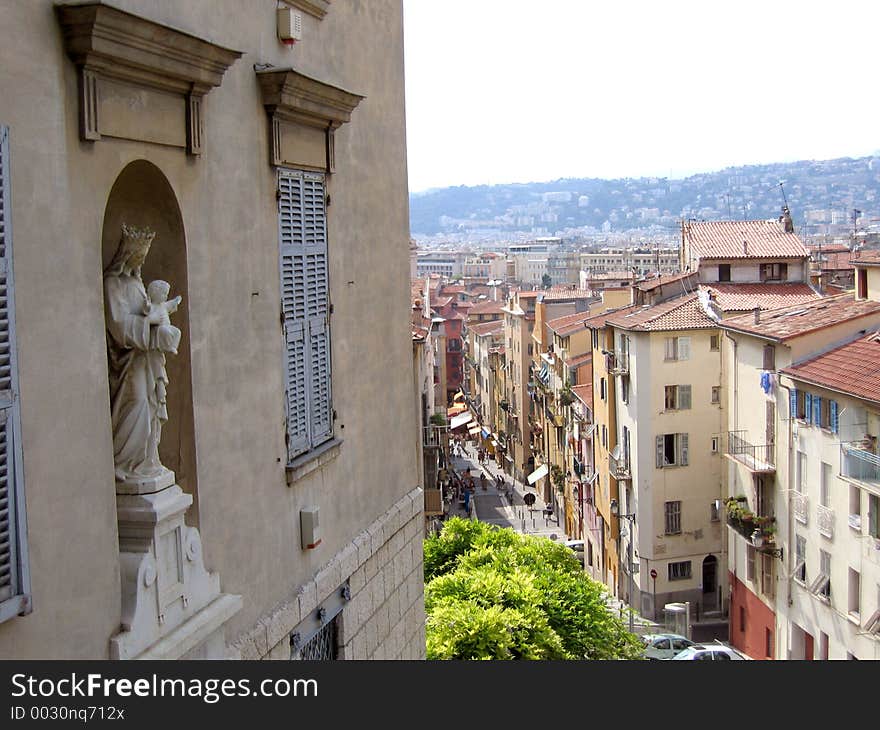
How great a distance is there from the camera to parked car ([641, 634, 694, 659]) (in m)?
34.9

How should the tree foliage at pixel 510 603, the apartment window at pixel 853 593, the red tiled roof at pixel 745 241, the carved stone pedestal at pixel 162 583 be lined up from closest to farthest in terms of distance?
the carved stone pedestal at pixel 162 583, the tree foliage at pixel 510 603, the apartment window at pixel 853 593, the red tiled roof at pixel 745 241

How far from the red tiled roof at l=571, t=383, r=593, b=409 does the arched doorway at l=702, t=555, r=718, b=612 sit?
11.3 m

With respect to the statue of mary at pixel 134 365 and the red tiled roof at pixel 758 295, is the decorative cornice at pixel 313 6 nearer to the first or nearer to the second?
the statue of mary at pixel 134 365

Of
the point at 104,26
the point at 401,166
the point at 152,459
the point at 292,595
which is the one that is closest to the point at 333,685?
the point at 152,459

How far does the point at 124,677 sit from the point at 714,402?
1624 inches

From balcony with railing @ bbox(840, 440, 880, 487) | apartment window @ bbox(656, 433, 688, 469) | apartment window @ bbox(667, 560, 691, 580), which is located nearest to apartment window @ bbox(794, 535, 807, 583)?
balcony with railing @ bbox(840, 440, 880, 487)

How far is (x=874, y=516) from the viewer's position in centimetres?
2970

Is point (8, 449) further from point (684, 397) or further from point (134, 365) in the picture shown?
point (684, 397)

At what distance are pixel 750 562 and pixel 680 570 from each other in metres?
7.39

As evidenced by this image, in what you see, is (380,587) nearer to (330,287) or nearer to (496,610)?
(330,287)

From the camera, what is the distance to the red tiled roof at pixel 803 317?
35594 millimetres

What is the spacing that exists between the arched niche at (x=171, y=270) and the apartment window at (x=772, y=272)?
45333 millimetres

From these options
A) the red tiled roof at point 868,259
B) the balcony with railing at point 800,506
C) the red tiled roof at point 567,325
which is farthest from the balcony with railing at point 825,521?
the red tiled roof at point 567,325

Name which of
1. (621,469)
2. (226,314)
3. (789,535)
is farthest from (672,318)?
(226,314)
